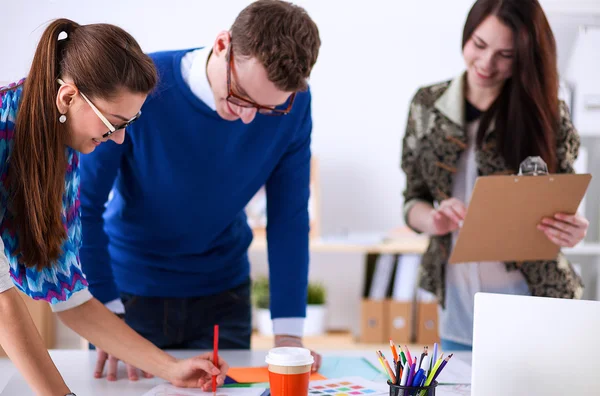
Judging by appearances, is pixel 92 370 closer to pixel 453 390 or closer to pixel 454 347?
pixel 453 390

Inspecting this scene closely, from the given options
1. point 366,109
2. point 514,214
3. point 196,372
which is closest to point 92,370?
point 196,372

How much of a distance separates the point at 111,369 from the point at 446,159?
3.19 feet

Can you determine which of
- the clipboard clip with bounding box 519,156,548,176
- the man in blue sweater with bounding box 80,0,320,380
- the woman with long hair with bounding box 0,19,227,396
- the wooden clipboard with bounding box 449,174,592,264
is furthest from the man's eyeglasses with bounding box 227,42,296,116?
the clipboard clip with bounding box 519,156,548,176

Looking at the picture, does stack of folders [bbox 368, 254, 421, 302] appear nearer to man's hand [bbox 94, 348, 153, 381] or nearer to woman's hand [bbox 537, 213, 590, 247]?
woman's hand [bbox 537, 213, 590, 247]

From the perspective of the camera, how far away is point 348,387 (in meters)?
1.22

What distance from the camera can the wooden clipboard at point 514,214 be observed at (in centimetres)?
147

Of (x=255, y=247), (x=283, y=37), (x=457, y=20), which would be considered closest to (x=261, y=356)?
(x=283, y=37)

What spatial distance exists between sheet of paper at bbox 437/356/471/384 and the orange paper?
0.23 meters

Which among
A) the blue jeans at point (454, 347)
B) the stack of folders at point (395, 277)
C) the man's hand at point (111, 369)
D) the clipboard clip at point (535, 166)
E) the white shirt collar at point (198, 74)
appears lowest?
the stack of folders at point (395, 277)

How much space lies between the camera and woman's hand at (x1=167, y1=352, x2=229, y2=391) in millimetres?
1195

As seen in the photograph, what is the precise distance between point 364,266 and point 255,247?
59cm

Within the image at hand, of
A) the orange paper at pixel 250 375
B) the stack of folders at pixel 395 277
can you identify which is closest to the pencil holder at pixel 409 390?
the orange paper at pixel 250 375

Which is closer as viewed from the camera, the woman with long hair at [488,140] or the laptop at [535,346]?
the laptop at [535,346]

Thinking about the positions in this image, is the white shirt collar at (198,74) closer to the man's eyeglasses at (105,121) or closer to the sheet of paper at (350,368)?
the man's eyeglasses at (105,121)
